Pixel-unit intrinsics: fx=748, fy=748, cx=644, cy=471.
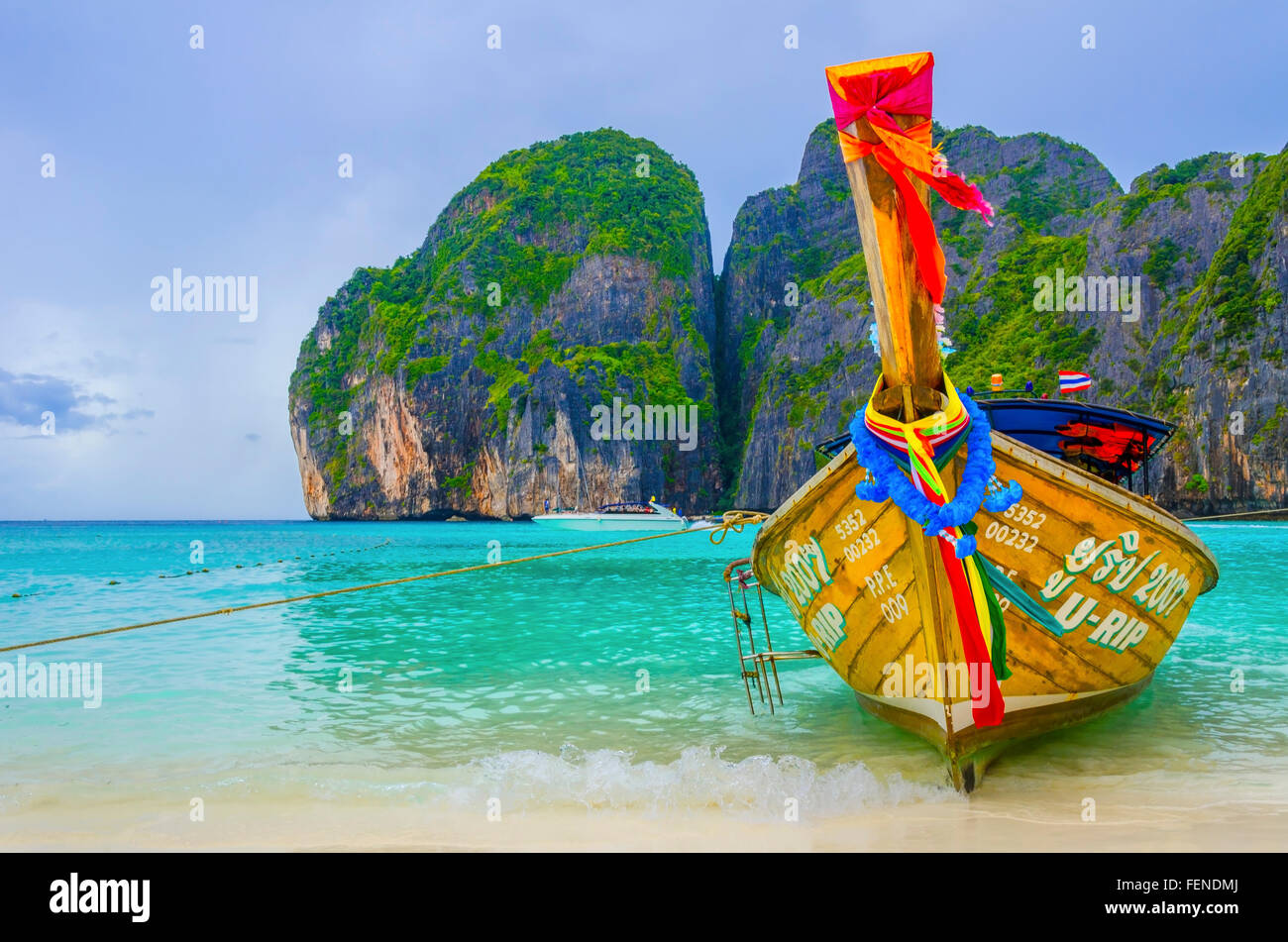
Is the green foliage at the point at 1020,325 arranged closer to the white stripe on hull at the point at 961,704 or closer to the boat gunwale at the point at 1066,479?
the boat gunwale at the point at 1066,479

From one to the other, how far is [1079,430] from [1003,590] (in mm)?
3168

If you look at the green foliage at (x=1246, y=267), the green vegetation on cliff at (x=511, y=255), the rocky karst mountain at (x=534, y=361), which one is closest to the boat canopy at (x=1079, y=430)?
the green foliage at (x=1246, y=267)

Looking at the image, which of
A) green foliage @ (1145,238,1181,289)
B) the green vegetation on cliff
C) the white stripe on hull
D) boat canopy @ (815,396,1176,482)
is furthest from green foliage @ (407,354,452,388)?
the white stripe on hull

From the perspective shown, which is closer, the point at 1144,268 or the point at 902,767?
the point at 902,767

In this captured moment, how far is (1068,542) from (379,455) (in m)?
94.8

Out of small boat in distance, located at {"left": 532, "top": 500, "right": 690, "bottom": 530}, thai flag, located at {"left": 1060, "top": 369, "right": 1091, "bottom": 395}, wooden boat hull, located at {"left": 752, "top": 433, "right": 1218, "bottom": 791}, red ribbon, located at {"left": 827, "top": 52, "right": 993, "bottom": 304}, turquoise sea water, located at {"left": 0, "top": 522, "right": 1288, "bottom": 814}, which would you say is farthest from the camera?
small boat in distance, located at {"left": 532, "top": 500, "right": 690, "bottom": 530}

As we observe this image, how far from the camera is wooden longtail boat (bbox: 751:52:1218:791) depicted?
3.22m

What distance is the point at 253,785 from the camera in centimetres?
547

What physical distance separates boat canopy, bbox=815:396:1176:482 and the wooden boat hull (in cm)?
Result: 158

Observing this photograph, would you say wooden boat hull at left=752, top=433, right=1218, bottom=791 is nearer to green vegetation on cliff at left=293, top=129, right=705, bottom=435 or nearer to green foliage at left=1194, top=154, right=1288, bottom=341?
green foliage at left=1194, top=154, right=1288, bottom=341

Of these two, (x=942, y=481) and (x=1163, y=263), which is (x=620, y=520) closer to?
(x=1163, y=263)
